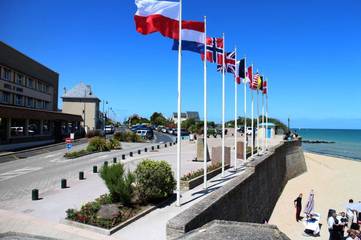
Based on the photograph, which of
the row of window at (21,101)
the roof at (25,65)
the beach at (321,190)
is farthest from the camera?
the row of window at (21,101)

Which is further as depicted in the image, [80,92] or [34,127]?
[80,92]

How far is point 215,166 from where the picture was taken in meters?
24.1

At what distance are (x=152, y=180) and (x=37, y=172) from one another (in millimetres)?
13131

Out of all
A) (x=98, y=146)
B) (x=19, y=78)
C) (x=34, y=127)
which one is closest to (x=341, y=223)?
(x=98, y=146)

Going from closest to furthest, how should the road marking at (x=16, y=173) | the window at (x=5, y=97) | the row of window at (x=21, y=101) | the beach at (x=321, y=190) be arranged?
the beach at (x=321, y=190) → the road marking at (x=16, y=173) → the window at (x=5, y=97) → the row of window at (x=21, y=101)

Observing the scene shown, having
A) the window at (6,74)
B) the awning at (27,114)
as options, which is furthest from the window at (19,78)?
the awning at (27,114)

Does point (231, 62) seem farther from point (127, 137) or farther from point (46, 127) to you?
point (127, 137)

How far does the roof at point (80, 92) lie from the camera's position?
8118 cm

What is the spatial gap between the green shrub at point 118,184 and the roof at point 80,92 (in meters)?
→ 66.5

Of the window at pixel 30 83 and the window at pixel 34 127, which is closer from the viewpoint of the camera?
Result: the window at pixel 34 127

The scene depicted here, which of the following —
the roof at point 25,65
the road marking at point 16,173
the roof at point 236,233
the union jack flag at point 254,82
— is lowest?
the road marking at point 16,173

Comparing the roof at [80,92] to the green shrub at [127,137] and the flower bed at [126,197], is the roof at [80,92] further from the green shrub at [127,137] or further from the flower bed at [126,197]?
the flower bed at [126,197]

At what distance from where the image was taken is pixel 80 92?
82438mm

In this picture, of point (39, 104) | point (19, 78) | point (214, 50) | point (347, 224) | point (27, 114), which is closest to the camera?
point (214, 50)
